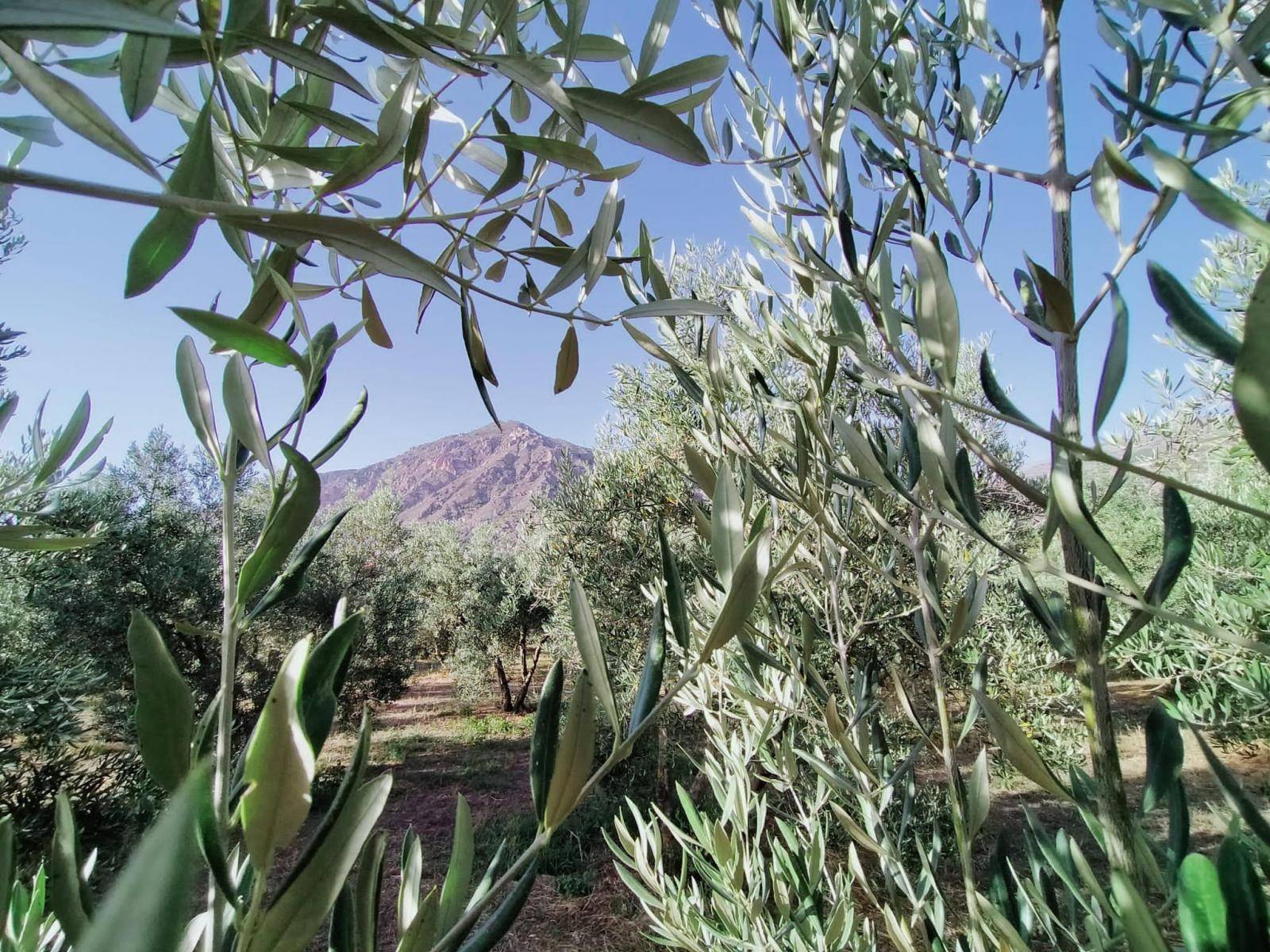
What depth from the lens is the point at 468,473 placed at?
7356 cm

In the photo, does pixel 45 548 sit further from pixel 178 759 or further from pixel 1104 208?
pixel 1104 208

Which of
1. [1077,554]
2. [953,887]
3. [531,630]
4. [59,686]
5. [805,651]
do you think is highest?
[1077,554]

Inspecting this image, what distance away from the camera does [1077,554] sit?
1.94 ft

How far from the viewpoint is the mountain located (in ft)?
205

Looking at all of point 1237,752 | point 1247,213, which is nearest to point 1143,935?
point 1247,213

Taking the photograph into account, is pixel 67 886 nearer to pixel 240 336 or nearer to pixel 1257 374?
pixel 240 336

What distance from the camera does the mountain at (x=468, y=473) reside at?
62.4m

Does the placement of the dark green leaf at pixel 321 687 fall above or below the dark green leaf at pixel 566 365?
below

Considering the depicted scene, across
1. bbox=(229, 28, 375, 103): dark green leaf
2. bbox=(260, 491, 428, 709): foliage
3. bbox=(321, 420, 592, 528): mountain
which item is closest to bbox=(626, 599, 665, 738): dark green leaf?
bbox=(229, 28, 375, 103): dark green leaf

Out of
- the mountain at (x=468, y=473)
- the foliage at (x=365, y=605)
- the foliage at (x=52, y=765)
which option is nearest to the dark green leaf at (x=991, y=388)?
the foliage at (x=52, y=765)

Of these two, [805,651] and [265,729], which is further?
[805,651]

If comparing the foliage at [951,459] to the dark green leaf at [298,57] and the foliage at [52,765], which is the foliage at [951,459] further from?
the foliage at [52,765]

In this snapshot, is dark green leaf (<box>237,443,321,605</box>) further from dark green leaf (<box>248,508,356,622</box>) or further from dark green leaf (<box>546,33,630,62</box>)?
dark green leaf (<box>546,33,630,62</box>)

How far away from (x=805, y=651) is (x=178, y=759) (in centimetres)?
80
